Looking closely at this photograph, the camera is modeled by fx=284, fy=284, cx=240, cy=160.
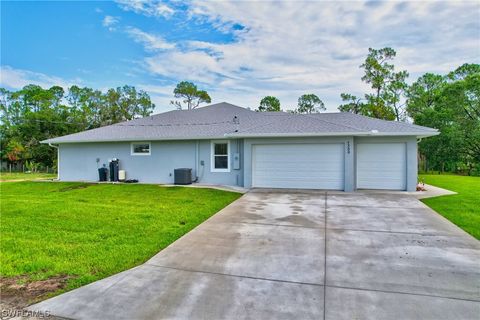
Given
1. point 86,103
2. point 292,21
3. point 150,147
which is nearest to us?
point 292,21

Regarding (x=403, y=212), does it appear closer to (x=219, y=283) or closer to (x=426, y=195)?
(x=426, y=195)

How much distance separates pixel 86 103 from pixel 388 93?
3650 cm

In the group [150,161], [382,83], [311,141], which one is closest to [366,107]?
[382,83]

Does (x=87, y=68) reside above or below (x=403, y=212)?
above

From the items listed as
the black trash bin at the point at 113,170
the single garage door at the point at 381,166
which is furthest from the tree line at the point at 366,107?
the black trash bin at the point at 113,170

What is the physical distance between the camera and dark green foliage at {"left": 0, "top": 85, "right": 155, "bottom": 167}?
31.3 metres

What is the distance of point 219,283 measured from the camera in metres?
3.54

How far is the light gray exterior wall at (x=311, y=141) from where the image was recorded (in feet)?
35.6

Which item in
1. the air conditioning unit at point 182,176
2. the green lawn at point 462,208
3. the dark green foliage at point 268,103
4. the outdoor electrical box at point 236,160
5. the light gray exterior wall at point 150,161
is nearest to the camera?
the green lawn at point 462,208

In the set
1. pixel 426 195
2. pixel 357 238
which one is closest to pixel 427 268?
pixel 357 238

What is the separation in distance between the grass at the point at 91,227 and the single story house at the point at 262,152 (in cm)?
220

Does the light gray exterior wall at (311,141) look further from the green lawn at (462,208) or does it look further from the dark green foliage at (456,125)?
the dark green foliage at (456,125)

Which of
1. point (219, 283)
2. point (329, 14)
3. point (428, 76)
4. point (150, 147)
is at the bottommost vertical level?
point (219, 283)

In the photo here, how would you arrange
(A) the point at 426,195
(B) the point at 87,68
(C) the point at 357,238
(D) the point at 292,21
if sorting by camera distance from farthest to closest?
(B) the point at 87,68 < (D) the point at 292,21 < (A) the point at 426,195 < (C) the point at 357,238
